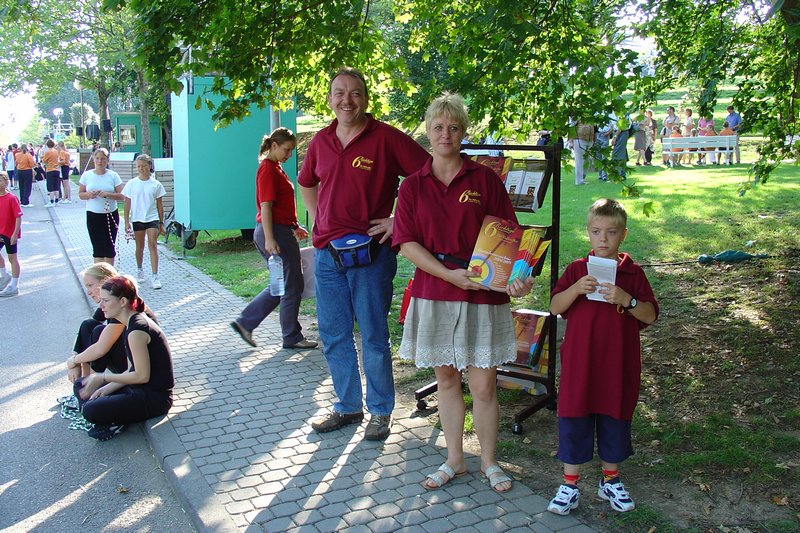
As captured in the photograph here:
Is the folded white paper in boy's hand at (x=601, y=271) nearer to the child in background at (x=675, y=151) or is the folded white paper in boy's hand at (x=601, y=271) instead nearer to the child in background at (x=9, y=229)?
the child in background at (x=9, y=229)

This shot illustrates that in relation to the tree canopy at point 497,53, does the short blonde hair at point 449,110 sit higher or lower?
lower

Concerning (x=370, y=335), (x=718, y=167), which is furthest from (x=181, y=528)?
(x=718, y=167)

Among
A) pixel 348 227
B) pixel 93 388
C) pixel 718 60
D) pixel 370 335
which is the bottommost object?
pixel 93 388

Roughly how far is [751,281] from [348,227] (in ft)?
18.2

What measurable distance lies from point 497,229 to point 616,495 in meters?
1.47

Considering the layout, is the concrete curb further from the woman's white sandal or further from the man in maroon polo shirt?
the woman's white sandal

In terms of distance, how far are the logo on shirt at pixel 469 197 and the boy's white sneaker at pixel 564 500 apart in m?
1.53

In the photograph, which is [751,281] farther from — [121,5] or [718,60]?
[121,5]

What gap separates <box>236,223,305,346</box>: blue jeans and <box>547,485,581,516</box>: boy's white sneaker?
392cm

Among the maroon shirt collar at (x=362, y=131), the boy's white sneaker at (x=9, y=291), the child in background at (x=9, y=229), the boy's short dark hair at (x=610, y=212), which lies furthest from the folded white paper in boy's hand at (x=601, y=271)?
the boy's white sneaker at (x=9, y=291)

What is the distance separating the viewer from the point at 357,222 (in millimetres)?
5059

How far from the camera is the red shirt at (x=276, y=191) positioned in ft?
23.5

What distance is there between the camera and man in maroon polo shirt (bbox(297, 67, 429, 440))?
5.04m

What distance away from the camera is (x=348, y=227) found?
5.06 meters
